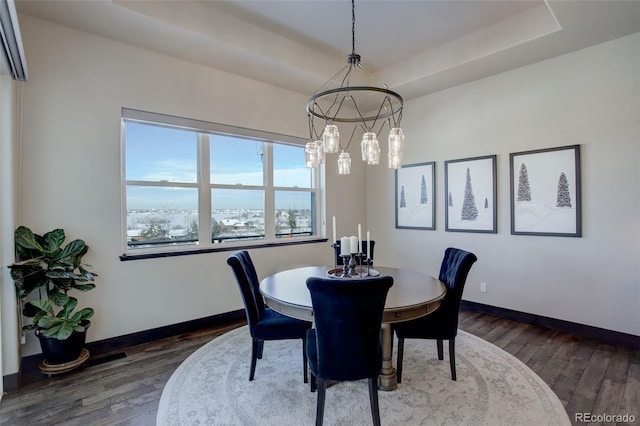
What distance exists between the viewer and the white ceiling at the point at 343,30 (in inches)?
108

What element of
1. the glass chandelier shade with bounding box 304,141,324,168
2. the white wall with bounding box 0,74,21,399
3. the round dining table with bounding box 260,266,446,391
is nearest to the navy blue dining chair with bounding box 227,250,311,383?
the round dining table with bounding box 260,266,446,391

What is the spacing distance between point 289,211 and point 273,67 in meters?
1.88

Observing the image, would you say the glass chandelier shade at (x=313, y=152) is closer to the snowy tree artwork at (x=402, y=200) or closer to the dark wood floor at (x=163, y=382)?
the dark wood floor at (x=163, y=382)

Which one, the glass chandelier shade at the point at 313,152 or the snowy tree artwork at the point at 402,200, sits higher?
the glass chandelier shade at the point at 313,152

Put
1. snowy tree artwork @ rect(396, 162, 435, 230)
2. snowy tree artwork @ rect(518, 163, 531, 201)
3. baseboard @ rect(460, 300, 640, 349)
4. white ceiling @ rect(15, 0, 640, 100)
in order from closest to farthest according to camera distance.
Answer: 1. white ceiling @ rect(15, 0, 640, 100)
2. baseboard @ rect(460, 300, 640, 349)
3. snowy tree artwork @ rect(518, 163, 531, 201)
4. snowy tree artwork @ rect(396, 162, 435, 230)

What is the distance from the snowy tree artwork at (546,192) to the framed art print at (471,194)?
25cm

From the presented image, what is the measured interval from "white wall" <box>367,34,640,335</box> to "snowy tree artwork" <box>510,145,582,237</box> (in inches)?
3.1

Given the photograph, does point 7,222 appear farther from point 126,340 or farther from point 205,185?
point 205,185

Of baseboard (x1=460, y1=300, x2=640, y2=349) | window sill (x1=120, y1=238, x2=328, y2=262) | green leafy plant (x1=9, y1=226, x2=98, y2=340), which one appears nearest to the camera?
green leafy plant (x1=9, y1=226, x2=98, y2=340)

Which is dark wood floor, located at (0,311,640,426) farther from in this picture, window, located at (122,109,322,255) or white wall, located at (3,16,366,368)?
window, located at (122,109,322,255)

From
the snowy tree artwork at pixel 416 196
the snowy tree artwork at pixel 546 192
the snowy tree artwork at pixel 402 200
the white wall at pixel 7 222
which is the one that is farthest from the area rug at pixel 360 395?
the snowy tree artwork at pixel 402 200

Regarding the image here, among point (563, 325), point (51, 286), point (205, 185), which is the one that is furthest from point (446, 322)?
point (51, 286)

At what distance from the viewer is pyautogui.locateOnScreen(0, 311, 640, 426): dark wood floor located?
211cm

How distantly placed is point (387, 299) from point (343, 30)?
289cm
